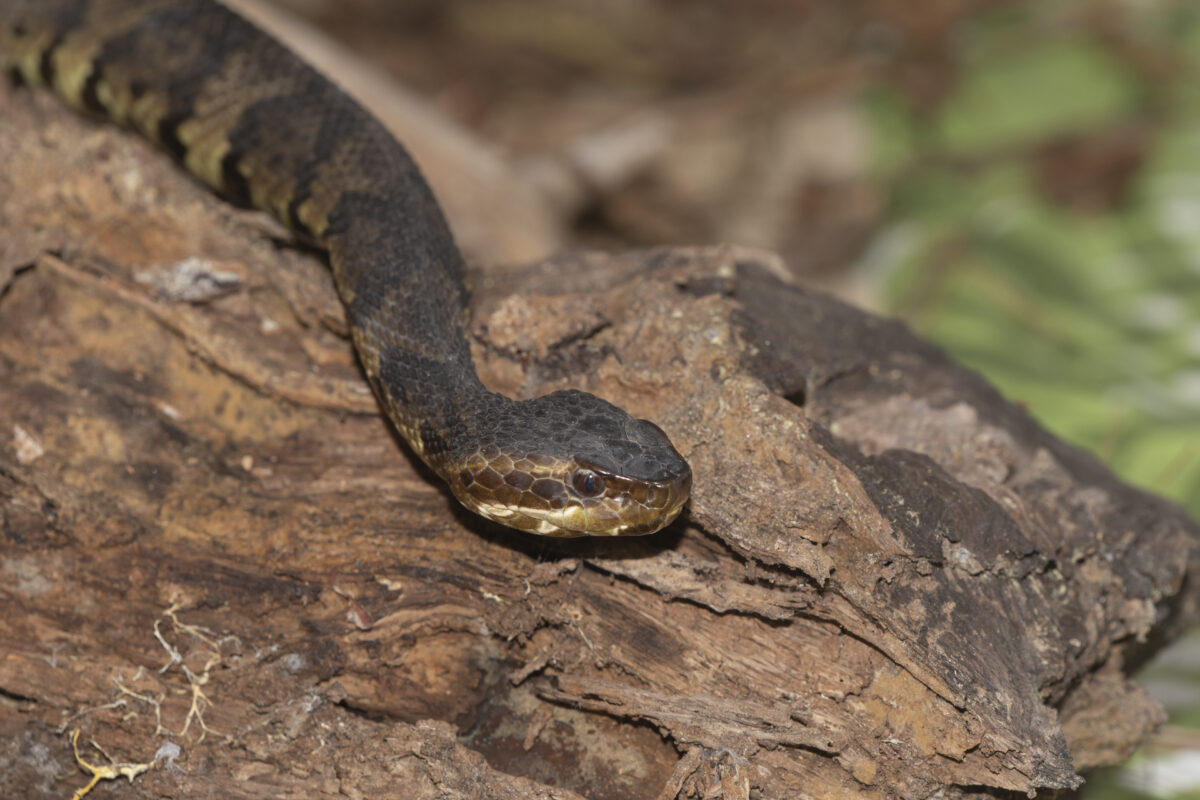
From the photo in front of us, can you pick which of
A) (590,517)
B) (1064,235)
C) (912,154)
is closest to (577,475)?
(590,517)

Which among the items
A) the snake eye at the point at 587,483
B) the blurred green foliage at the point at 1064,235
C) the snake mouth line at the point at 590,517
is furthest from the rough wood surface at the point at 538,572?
the blurred green foliage at the point at 1064,235

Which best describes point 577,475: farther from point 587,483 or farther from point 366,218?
point 366,218

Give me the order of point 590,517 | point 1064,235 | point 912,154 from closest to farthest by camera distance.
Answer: point 590,517, point 1064,235, point 912,154

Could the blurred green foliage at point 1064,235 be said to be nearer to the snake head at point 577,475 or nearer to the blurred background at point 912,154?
the blurred background at point 912,154

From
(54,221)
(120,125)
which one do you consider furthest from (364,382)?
(120,125)

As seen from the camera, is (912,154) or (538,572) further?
(912,154)

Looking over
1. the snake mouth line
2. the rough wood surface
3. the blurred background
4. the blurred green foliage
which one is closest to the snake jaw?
the snake mouth line

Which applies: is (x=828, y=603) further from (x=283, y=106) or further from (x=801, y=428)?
(x=283, y=106)
